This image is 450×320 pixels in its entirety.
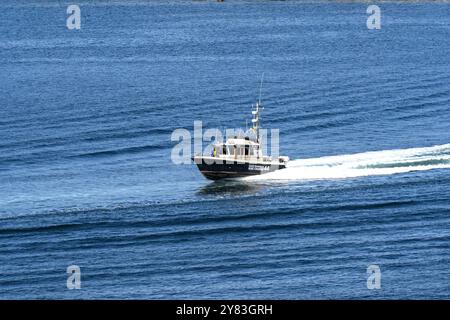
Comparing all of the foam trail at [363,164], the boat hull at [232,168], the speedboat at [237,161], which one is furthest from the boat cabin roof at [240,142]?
the foam trail at [363,164]

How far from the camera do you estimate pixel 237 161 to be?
121750 millimetres

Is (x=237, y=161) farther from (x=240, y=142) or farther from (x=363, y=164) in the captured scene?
(x=363, y=164)

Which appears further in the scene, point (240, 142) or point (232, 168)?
point (240, 142)

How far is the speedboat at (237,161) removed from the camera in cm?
12144

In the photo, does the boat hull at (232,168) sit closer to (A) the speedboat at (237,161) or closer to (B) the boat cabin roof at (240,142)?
(A) the speedboat at (237,161)

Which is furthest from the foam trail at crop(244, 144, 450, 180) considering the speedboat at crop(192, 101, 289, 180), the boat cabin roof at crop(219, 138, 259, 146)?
the boat cabin roof at crop(219, 138, 259, 146)

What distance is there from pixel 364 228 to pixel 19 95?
77.4 metres

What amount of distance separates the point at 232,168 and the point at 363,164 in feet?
44.2

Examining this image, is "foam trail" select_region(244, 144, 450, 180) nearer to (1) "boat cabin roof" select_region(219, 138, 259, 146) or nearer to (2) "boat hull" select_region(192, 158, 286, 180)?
(2) "boat hull" select_region(192, 158, 286, 180)

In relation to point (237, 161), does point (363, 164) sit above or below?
above

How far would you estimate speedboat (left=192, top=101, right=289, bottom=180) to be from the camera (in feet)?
398

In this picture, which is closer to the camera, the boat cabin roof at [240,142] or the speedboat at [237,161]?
the speedboat at [237,161]

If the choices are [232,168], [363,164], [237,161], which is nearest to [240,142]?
[237,161]

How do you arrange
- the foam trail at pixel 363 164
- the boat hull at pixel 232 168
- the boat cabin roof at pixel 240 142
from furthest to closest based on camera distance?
the boat cabin roof at pixel 240 142 < the foam trail at pixel 363 164 < the boat hull at pixel 232 168
